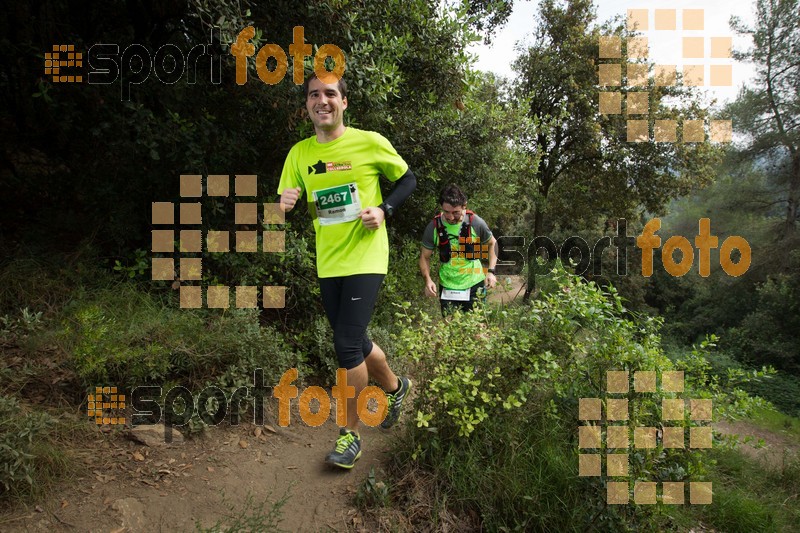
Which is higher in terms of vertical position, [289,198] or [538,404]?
[289,198]

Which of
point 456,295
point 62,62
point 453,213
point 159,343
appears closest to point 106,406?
point 159,343

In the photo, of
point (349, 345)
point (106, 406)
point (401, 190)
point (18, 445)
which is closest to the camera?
point (18, 445)

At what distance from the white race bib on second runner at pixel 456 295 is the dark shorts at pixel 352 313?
5.76ft

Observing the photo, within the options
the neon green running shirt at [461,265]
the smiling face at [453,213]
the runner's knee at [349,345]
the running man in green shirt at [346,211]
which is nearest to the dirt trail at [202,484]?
the running man in green shirt at [346,211]

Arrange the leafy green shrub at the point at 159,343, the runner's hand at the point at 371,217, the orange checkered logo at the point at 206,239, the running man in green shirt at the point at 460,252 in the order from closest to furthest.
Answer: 1. the runner's hand at the point at 371,217
2. the leafy green shrub at the point at 159,343
3. the orange checkered logo at the point at 206,239
4. the running man in green shirt at the point at 460,252

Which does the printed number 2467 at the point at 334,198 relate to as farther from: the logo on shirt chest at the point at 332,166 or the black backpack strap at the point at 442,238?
the black backpack strap at the point at 442,238

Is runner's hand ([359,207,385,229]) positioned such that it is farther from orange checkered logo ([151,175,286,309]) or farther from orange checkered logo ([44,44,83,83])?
orange checkered logo ([44,44,83,83])

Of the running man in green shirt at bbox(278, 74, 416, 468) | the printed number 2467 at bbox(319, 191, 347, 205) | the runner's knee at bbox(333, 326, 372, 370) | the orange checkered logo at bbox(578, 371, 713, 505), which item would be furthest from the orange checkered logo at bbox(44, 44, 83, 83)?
the orange checkered logo at bbox(578, 371, 713, 505)

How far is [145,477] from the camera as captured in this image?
117 inches

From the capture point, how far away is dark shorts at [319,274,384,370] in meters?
2.95

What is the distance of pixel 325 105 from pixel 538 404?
93.5 inches

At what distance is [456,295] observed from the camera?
15.3 feet

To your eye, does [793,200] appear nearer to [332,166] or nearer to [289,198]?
[332,166]

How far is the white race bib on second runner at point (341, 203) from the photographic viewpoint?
2.99 meters
